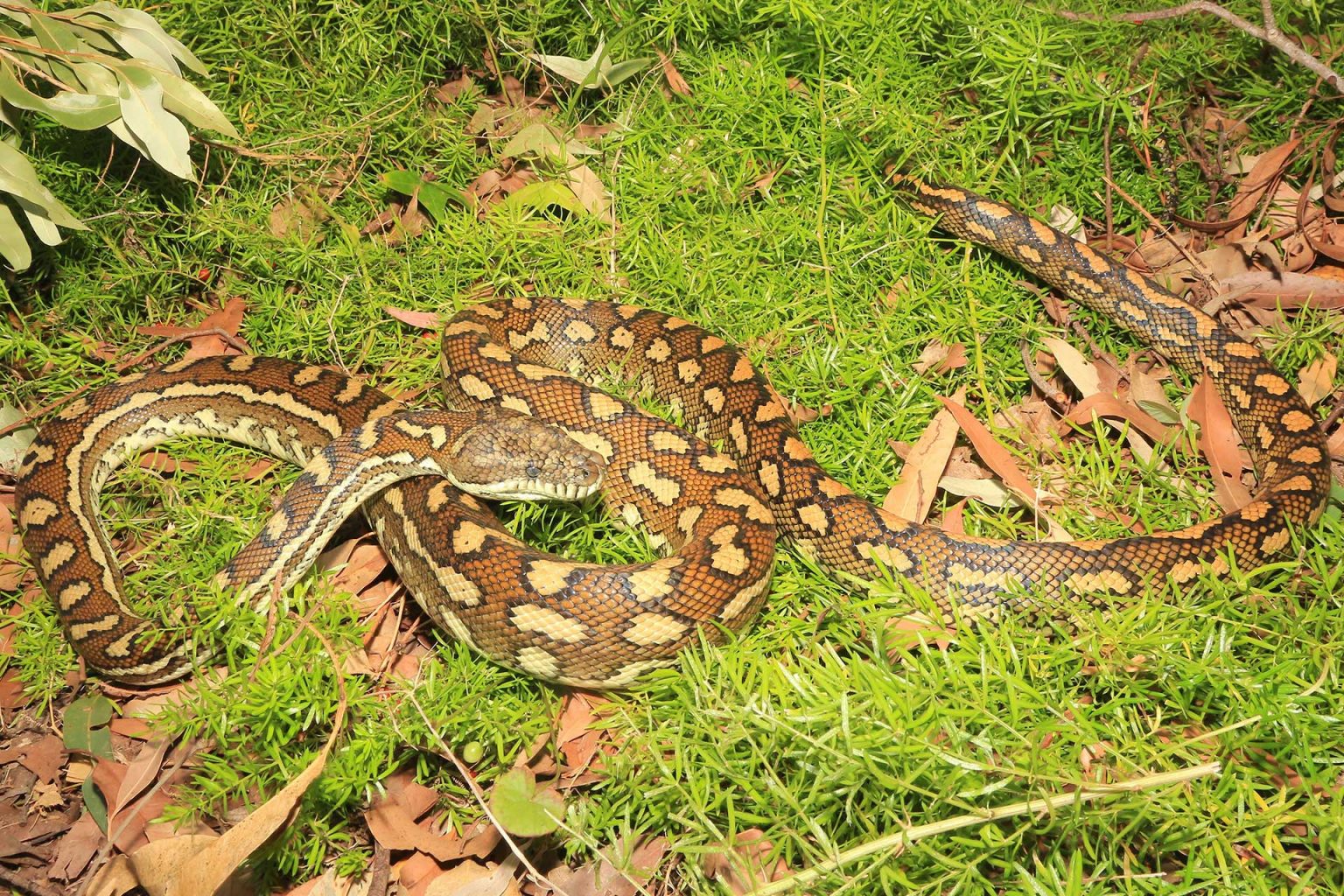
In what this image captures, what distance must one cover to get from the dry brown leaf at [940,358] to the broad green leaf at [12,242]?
5.25m

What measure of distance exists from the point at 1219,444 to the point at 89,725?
245 inches

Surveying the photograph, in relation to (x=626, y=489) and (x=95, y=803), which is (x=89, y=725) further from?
(x=626, y=489)

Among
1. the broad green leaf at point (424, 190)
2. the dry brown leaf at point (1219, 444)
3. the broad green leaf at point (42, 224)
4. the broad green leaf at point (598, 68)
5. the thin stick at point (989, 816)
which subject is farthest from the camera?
the broad green leaf at point (598, 68)

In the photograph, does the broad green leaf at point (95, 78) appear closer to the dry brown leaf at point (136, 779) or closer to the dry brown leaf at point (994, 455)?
the dry brown leaf at point (136, 779)

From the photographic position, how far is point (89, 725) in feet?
15.6

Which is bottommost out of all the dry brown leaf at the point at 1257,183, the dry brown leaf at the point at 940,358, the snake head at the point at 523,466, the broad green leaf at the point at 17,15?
the dry brown leaf at the point at 940,358

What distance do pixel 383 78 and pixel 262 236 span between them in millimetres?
1416

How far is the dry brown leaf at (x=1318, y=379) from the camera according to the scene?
5457 millimetres

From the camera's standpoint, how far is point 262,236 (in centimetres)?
609

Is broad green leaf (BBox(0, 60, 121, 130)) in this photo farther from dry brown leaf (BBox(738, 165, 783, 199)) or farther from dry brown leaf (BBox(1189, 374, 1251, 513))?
dry brown leaf (BBox(1189, 374, 1251, 513))

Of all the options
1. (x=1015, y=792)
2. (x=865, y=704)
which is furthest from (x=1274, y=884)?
(x=865, y=704)

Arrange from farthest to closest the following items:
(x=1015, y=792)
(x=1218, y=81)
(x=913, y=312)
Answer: (x=1218, y=81) < (x=913, y=312) < (x=1015, y=792)

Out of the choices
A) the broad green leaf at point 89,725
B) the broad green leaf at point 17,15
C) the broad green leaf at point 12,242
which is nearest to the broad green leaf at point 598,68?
the broad green leaf at point 17,15

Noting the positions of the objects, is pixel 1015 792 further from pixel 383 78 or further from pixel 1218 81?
pixel 383 78
